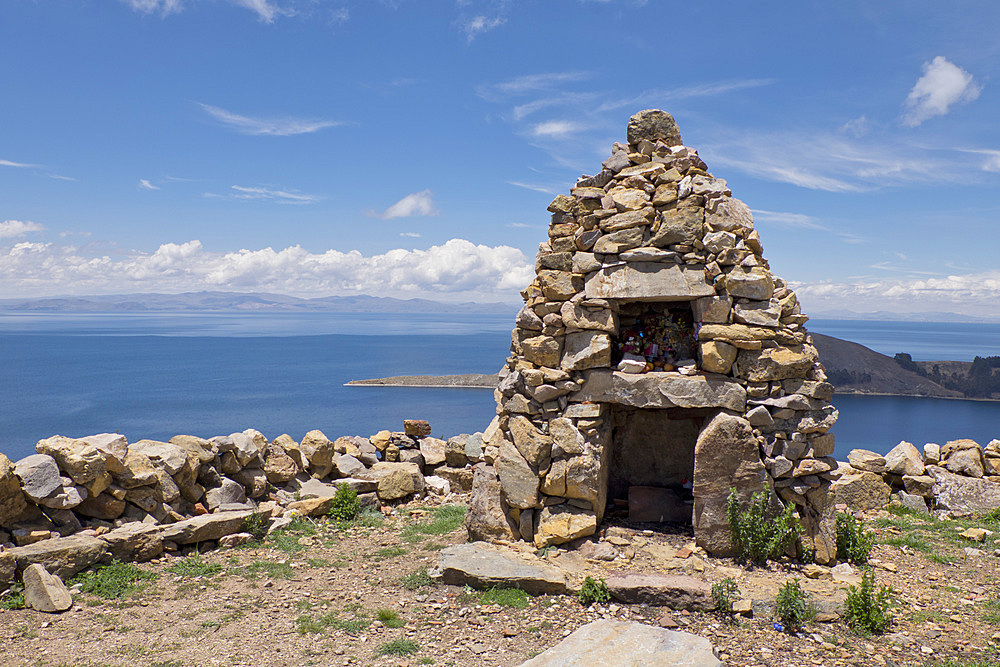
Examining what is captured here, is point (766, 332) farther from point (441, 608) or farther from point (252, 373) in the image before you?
point (252, 373)

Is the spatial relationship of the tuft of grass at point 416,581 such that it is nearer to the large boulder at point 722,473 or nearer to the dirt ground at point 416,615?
the dirt ground at point 416,615

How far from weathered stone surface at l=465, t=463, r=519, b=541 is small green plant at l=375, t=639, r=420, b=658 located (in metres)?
2.41

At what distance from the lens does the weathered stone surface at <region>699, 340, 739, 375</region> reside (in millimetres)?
7430

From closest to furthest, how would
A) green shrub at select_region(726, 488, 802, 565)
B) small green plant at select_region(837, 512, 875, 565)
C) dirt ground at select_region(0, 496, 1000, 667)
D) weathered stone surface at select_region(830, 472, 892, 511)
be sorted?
dirt ground at select_region(0, 496, 1000, 667), green shrub at select_region(726, 488, 802, 565), small green plant at select_region(837, 512, 875, 565), weathered stone surface at select_region(830, 472, 892, 511)

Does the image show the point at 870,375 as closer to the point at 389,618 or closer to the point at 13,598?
the point at 389,618

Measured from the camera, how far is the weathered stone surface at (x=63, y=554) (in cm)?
662

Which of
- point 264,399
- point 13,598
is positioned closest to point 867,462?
point 13,598

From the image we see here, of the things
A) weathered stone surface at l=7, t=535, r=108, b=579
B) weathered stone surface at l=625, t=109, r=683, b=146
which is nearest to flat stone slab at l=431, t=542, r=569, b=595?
weathered stone surface at l=7, t=535, r=108, b=579

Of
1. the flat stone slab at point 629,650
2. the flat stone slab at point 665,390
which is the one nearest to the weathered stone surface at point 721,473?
the flat stone slab at point 665,390

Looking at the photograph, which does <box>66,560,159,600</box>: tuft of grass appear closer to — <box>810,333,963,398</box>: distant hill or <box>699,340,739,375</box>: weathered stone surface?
<box>699,340,739,375</box>: weathered stone surface

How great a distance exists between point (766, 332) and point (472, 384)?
157ft

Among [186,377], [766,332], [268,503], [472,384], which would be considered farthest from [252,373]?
[766,332]

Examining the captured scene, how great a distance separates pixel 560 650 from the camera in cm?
423

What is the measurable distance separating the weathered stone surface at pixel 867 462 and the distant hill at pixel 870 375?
26.5 metres
